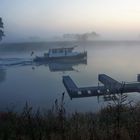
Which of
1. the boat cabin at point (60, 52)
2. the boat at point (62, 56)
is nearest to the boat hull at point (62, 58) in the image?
the boat at point (62, 56)

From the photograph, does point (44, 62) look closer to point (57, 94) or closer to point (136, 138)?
point (57, 94)

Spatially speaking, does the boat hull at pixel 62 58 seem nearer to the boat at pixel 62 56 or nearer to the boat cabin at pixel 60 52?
the boat at pixel 62 56

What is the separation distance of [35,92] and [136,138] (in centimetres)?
1820

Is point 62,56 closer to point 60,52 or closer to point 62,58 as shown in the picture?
point 62,58

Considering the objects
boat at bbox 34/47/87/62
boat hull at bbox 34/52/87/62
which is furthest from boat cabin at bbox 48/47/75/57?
boat hull at bbox 34/52/87/62

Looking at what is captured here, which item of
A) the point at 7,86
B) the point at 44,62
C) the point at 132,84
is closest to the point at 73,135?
the point at 132,84

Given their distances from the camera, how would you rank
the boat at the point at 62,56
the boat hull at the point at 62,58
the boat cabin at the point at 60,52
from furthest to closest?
the boat cabin at the point at 60,52 < the boat at the point at 62,56 < the boat hull at the point at 62,58

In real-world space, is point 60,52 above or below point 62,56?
above

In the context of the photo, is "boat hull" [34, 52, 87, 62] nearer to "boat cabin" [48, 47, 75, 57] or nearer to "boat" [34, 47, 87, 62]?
"boat" [34, 47, 87, 62]

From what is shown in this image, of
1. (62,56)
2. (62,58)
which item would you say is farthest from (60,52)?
(62,58)

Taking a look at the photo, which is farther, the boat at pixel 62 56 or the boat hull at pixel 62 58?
the boat at pixel 62 56

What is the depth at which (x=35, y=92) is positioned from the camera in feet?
68.2

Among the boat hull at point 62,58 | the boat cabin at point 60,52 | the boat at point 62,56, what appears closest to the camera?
the boat hull at point 62,58

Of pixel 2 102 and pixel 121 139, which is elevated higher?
pixel 121 139
